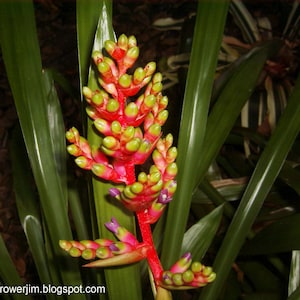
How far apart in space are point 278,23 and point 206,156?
5.53ft

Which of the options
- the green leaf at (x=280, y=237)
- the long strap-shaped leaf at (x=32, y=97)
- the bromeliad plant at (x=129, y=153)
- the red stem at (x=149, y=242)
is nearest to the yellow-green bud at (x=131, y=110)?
the bromeliad plant at (x=129, y=153)

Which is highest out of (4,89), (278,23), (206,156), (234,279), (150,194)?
(150,194)

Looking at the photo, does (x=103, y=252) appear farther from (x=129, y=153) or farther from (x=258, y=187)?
(x=258, y=187)

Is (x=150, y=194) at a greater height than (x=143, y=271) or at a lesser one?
greater

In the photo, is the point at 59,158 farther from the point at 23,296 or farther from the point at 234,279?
the point at 234,279

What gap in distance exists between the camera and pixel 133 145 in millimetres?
372

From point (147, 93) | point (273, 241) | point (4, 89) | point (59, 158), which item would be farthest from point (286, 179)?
point (4, 89)

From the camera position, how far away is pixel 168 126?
1038 mm

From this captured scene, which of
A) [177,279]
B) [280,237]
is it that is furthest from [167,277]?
[280,237]

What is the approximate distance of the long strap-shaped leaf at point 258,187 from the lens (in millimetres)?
677

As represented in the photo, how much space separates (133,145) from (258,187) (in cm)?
39

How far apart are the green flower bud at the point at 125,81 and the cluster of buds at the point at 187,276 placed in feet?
0.56

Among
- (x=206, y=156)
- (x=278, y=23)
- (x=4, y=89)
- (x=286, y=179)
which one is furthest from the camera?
(x=278, y=23)

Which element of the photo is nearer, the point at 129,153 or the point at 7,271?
the point at 129,153
